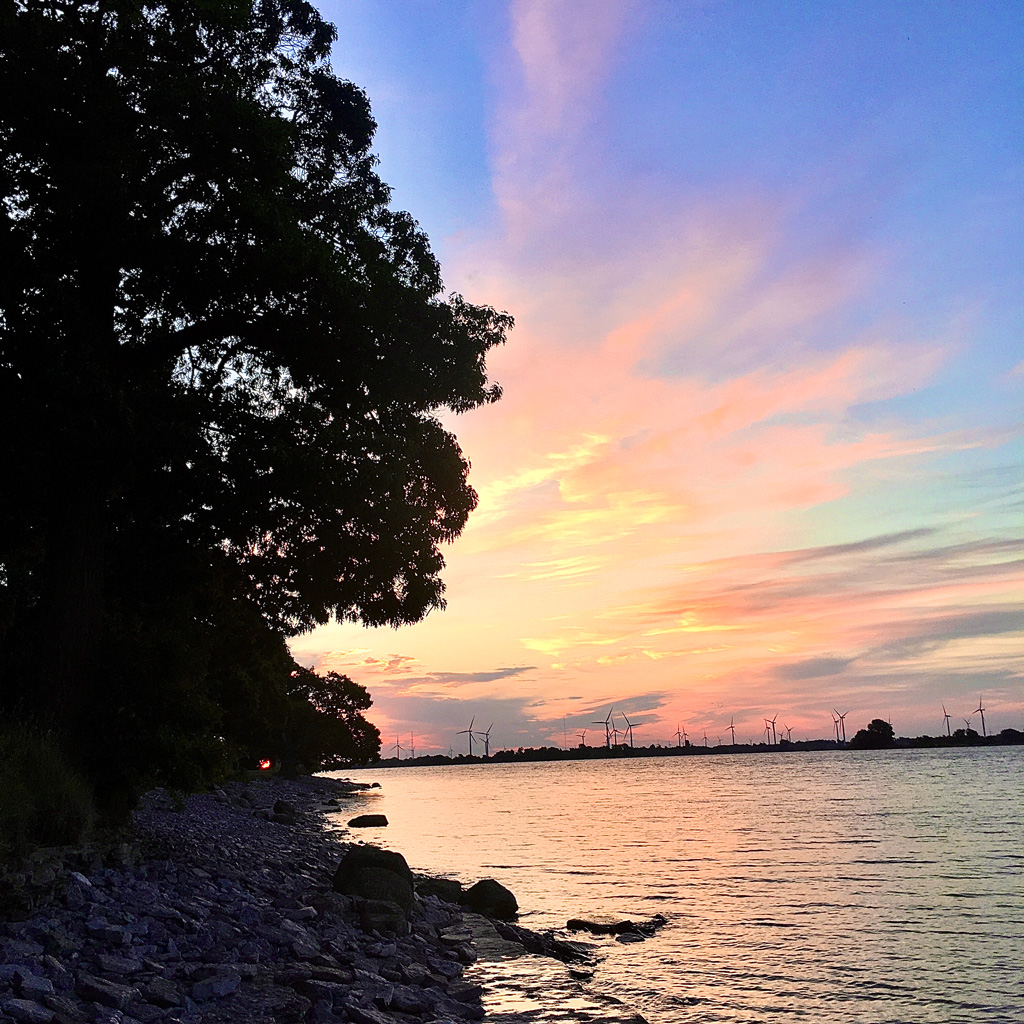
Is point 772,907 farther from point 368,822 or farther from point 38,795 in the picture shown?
point 368,822

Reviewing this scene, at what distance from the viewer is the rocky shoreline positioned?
29.2ft

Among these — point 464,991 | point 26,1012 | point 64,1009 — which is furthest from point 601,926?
point 26,1012

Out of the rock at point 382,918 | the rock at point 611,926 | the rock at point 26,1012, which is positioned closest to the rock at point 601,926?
the rock at point 611,926

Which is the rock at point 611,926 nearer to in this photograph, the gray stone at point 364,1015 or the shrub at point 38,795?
the gray stone at point 364,1015

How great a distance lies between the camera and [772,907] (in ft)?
83.7

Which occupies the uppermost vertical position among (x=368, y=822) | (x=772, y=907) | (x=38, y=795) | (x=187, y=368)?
(x=187, y=368)

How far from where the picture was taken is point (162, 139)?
18172 mm

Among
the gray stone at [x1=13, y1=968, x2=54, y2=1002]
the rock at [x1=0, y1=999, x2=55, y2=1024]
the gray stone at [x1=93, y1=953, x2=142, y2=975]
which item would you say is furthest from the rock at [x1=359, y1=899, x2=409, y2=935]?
the rock at [x1=0, y1=999, x2=55, y2=1024]

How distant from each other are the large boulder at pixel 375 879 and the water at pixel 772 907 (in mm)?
3644

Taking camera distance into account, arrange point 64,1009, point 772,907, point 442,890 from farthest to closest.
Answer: point 772,907 → point 442,890 → point 64,1009

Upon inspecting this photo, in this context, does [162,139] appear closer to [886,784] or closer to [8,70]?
[8,70]

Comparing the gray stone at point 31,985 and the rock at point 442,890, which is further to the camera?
the rock at point 442,890

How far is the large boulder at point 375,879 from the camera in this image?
19.3m

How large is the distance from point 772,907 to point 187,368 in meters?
22.9
